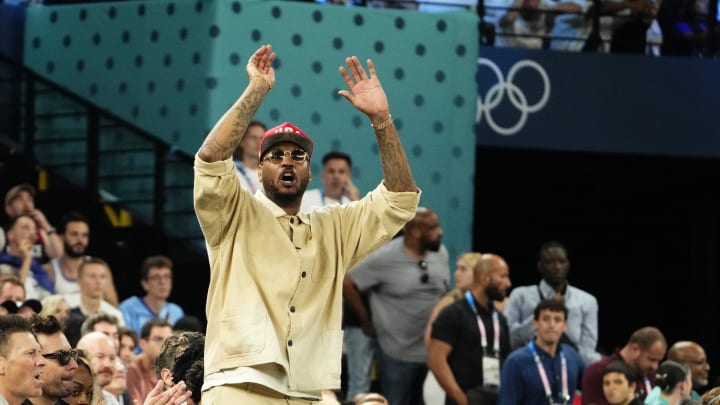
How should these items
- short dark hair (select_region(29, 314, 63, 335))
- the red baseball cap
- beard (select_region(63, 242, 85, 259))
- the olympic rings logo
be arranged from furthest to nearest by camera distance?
the olympic rings logo
beard (select_region(63, 242, 85, 259))
short dark hair (select_region(29, 314, 63, 335))
the red baseball cap

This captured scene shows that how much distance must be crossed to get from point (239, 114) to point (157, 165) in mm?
7844

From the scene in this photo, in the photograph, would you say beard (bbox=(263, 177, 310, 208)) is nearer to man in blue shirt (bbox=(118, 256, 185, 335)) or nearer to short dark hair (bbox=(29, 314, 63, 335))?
short dark hair (bbox=(29, 314, 63, 335))

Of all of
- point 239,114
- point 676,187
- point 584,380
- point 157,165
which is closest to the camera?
point 239,114

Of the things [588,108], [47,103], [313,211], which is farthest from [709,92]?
[313,211]

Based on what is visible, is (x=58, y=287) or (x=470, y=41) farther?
(x=470, y=41)

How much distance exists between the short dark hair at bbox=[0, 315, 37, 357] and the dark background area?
10519mm

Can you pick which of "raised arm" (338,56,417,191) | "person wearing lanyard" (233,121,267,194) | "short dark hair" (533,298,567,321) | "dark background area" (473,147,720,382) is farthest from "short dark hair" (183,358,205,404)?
"dark background area" (473,147,720,382)

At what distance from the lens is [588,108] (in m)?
15.1

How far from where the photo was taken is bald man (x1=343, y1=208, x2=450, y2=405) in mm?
11430

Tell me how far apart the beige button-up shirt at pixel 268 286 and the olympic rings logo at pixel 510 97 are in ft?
28.3

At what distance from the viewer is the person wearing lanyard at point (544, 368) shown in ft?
34.3

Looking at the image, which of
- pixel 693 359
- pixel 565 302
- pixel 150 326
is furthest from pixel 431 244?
pixel 150 326

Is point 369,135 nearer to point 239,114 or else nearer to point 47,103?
point 47,103

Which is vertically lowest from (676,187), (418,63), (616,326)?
(616,326)
